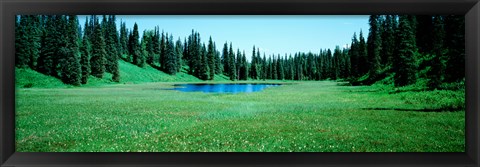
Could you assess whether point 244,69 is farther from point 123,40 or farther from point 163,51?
point 123,40

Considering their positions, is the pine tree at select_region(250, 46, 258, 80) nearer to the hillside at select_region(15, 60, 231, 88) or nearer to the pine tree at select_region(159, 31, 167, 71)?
the hillside at select_region(15, 60, 231, 88)

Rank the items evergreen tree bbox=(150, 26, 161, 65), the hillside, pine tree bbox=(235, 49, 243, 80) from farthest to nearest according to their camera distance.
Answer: pine tree bbox=(235, 49, 243, 80), evergreen tree bbox=(150, 26, 161, 65), the hillside

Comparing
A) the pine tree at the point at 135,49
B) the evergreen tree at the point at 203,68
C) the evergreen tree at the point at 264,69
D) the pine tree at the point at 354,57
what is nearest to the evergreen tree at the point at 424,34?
the pine tree at the point at 354,57

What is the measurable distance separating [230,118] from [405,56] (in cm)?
453

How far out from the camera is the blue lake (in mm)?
11484

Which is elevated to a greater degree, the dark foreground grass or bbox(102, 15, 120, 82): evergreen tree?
bbox(102, 15, 120, 82): evergreen tree

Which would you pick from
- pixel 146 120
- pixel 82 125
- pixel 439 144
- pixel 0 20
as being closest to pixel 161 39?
pixel 146 120

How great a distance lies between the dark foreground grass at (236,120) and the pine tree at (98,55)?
42 cm

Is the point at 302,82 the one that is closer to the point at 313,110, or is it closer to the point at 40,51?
the point at 313,110

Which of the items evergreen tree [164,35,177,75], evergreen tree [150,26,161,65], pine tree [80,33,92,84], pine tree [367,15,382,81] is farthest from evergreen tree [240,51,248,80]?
pine tree [80,33,92,84]

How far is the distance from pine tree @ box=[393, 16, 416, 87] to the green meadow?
0.31 metres

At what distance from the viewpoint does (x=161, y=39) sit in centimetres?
1095

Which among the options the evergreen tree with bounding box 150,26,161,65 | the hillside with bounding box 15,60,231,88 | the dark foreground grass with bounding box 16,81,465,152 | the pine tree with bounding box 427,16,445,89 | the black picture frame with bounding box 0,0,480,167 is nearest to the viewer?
the black picture frame with bounding box 0,0,480,167
